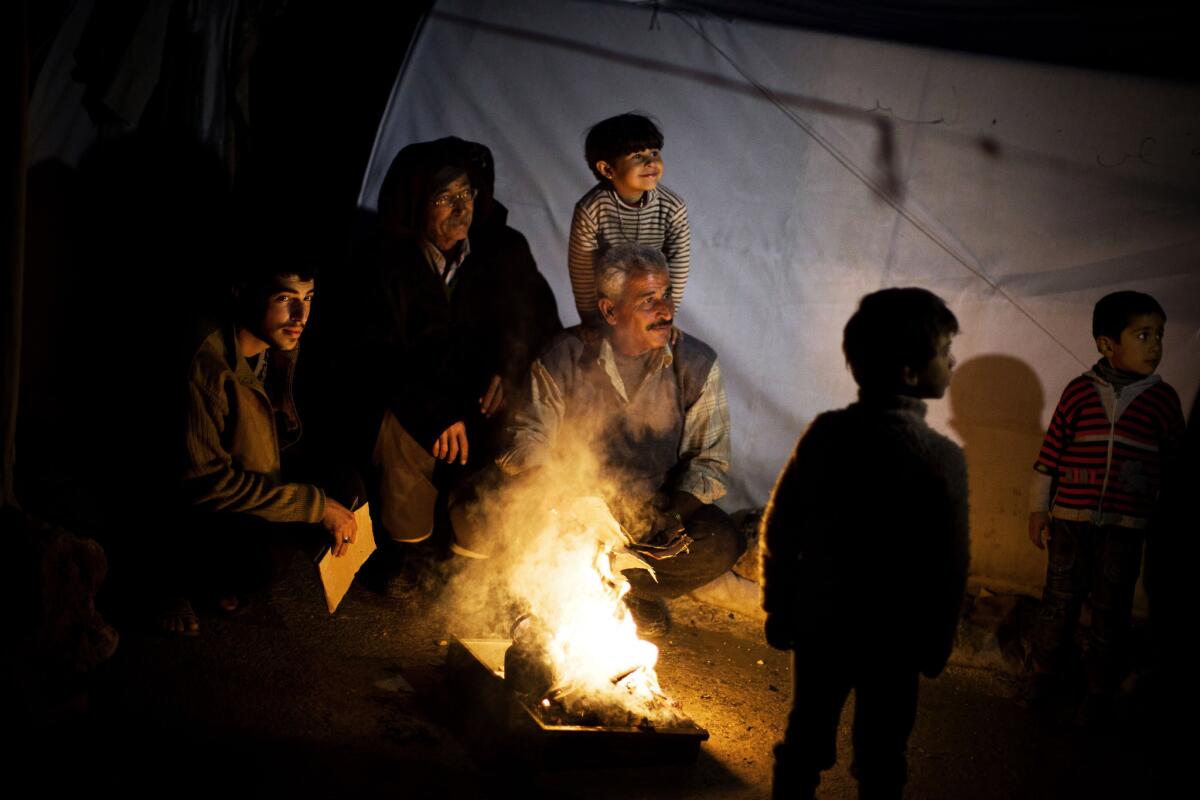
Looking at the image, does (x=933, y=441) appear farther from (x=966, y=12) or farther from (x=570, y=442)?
(x=966, y=12)

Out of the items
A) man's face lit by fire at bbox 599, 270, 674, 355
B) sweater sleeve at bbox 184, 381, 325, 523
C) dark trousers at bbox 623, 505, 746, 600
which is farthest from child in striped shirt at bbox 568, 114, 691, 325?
sweater sleeve at bbox 184, 381, 325, 523

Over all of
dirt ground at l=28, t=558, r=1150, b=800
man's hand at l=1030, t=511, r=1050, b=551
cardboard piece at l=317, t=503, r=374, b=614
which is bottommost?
dirt ground at l=28, t=558, r=1150, b=800

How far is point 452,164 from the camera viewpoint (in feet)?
21.2

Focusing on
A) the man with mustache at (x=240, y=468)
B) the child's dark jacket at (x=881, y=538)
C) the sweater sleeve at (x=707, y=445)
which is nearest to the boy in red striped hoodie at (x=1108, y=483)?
the sweater sleeve at (x=707, y=445)

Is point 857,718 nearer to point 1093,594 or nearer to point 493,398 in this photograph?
point 1093,594

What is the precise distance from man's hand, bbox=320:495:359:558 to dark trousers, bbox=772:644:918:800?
2.70 metres

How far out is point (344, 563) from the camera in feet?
17.4

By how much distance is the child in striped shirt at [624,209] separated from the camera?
20.3 ft

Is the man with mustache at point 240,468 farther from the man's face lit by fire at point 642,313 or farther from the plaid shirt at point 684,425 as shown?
the man's face lit by fire at point 642,313

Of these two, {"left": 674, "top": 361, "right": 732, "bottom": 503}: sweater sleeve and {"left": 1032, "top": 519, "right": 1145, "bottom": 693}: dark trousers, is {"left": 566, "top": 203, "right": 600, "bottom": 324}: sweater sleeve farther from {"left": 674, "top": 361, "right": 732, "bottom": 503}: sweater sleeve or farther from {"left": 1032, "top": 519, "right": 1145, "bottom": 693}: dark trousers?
{"left": 1032, "top": 519, "right": 1145, "bottom": 693}: dark trousers

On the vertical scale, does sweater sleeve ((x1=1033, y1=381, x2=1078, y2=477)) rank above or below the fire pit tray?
above

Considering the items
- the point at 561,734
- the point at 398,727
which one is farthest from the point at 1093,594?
the point at 398,727

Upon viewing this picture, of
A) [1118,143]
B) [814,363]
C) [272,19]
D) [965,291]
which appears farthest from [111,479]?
[1118,143]

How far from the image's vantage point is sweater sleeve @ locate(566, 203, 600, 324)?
20.5 ft
